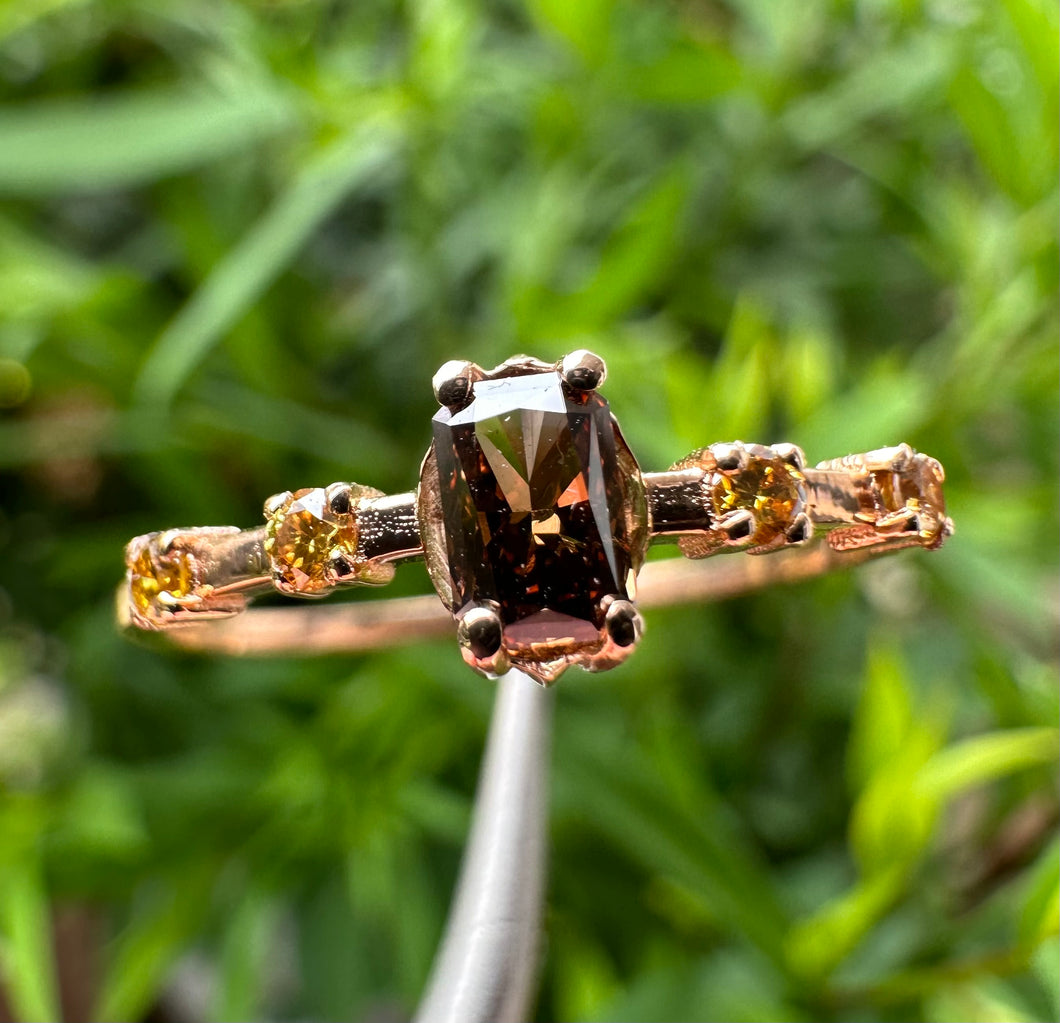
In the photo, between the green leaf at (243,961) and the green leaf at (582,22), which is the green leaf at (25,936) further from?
the green leaf at (582,22)

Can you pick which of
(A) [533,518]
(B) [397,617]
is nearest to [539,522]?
(A) [533,518]

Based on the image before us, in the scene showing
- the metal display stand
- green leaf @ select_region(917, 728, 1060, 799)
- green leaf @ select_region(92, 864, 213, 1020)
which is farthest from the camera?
green leaf @ select_region(92, 864, 213, 1020)

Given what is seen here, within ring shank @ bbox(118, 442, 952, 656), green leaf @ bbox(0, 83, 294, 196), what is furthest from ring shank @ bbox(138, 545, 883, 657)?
green leaf @ bbox(0, 83, 294, 196)

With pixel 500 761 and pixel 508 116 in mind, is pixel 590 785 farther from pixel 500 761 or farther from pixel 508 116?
pixel 508 116

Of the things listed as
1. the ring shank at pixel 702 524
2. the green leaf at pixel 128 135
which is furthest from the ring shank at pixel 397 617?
the green leaf at pixel 128 135

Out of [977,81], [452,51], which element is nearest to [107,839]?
[452,51]

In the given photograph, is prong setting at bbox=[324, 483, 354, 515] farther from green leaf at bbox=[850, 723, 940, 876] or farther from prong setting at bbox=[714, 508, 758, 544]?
green leaf at bbox=[850, 723, 940, 876]
